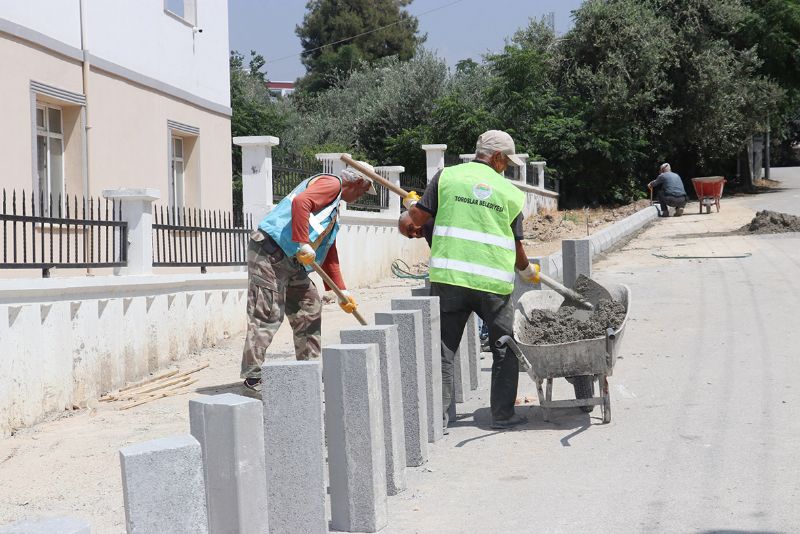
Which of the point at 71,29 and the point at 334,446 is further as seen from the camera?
the point at 71,29

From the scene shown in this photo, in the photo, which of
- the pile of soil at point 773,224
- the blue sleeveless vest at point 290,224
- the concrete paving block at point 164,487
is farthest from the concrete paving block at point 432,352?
the pile of soil at point 773,224

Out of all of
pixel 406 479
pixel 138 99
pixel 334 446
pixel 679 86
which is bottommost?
pixel 406 479

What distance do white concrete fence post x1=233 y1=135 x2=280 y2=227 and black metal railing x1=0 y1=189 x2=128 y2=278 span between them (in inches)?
127

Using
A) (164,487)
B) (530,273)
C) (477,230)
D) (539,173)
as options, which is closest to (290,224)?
(477,230)

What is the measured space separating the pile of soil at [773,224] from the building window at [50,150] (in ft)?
45.9

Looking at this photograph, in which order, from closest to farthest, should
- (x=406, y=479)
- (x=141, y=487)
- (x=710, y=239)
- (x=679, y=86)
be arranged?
(x=141, y=487) → (x=406, y=479) → (x=710, y=239) → (x=679, y=86)

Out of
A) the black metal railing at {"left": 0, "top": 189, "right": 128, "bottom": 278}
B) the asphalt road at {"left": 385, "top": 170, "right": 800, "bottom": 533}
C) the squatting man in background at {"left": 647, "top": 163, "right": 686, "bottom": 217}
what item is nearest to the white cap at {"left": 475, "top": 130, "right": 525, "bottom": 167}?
the asphalt road at {"left": 385, "top": 170, "right": 800, "bottom": 533}

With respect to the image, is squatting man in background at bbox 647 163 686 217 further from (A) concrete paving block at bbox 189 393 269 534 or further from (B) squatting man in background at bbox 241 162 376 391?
(A) concrete paving block at bbox 189 393 269 534

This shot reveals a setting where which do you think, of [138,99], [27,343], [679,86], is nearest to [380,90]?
[679,86]

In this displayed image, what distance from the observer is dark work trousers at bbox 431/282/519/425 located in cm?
665

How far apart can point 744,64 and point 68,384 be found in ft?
107

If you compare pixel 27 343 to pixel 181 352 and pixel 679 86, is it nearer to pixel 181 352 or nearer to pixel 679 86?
pixel 181 352

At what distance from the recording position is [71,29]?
39.7ft

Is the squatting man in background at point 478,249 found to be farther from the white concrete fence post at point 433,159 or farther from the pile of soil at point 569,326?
the white concrete fence post at point 433,159
